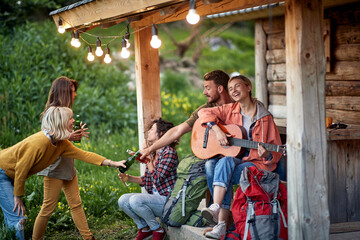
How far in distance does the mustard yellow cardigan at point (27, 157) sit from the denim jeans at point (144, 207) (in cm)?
91

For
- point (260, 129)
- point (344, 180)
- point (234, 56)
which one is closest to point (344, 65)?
point (344, 180)

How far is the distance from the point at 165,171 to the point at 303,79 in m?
2.18

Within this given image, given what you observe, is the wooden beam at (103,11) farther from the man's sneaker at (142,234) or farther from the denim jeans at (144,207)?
the man's sneaker at (142,234)

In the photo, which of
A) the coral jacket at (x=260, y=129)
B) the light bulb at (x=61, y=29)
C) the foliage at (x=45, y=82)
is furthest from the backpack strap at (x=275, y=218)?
the foliage at (x=45, y=82)

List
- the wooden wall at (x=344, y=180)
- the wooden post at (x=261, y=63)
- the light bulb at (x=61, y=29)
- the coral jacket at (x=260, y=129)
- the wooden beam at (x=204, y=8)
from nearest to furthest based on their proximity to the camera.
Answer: the wooden beam at (x=204, y=8) → the coral jacket at (x=260, y=129) → the wooden wall at (x=344, y=180) → the light bulb at (x=61, y=29) → the wooden post at (x=261, y=63)

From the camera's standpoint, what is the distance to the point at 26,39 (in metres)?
11.6

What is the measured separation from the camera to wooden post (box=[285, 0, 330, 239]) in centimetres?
329

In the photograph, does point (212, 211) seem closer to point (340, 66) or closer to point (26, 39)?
point (340, 66)

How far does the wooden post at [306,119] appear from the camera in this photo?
3.29m

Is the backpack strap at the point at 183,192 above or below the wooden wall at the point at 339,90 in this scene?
below

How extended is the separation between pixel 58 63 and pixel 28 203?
19.5 ft

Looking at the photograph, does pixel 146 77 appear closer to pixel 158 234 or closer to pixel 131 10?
pixel 131 10

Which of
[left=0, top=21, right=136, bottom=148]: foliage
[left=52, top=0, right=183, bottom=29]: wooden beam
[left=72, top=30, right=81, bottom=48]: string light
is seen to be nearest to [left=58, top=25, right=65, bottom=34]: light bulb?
[left=52, top=0, right=183, bottom=29]: wooden beam

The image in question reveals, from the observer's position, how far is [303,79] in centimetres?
330
